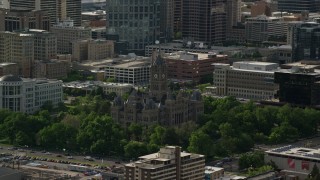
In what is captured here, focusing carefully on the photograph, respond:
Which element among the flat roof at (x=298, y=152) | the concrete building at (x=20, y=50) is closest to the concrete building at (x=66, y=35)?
the concrete building at (x=20, y=50)

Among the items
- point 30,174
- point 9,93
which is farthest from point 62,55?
point 30,174

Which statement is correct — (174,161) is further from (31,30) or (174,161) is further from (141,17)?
(141,17)

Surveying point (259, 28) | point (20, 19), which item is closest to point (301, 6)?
point (259, 28)

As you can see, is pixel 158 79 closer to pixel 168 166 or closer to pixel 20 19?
pixel 168 166

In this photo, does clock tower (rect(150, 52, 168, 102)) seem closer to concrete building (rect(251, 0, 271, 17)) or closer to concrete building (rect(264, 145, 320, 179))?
concrete building (rect(264, 145, 320, 179))

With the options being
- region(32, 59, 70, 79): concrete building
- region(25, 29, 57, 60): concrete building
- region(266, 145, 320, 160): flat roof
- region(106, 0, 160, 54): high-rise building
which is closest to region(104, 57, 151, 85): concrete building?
region(32, 59, 70, 79): concrete building

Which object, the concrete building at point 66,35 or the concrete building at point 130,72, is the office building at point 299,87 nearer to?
the concrete building at point 130,72
